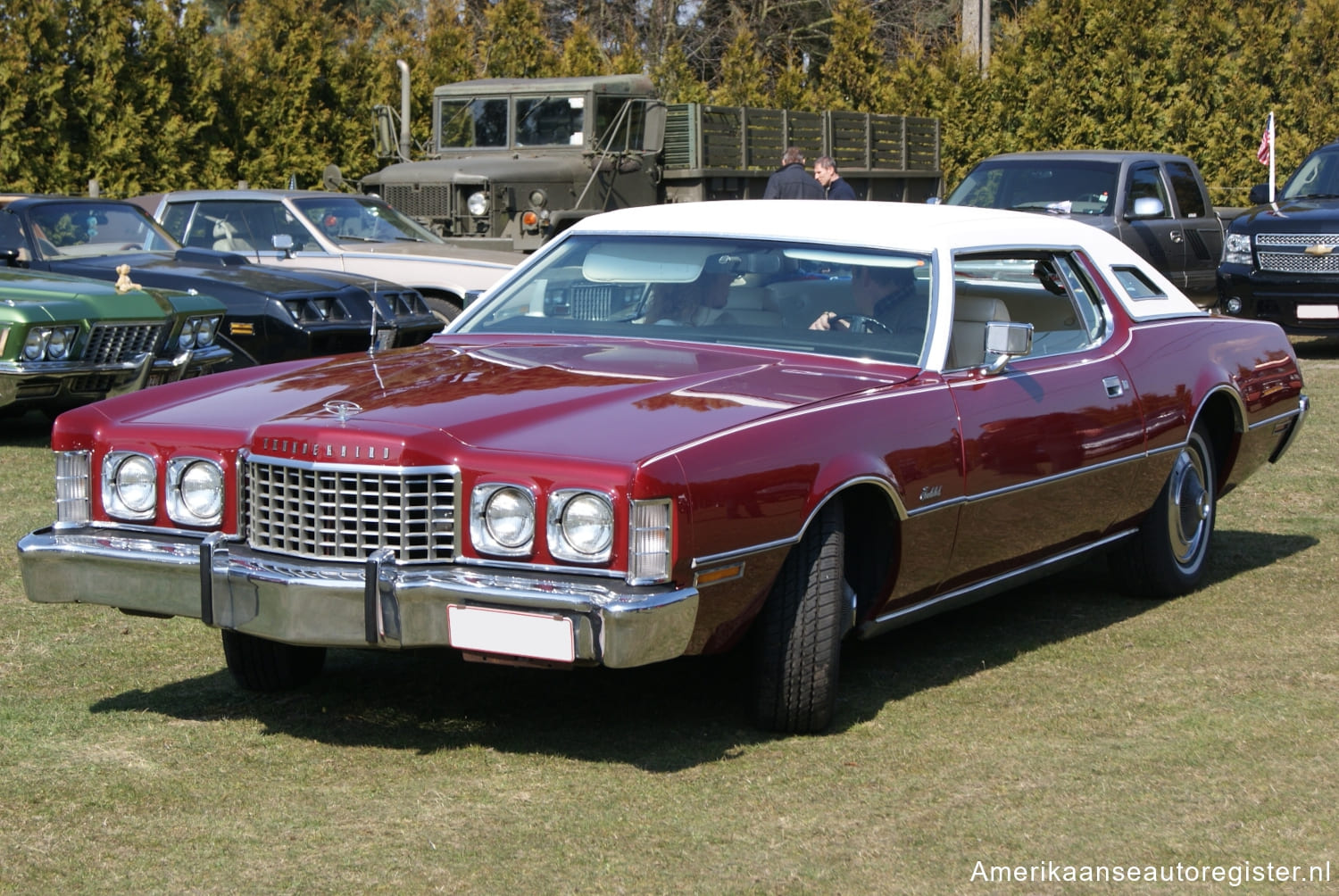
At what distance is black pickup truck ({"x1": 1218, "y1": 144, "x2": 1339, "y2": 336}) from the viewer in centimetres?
1525

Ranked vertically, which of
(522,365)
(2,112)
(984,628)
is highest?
(2,112)

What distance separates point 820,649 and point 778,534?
0.38 meters

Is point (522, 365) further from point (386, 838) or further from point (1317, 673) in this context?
point (1317, 673)

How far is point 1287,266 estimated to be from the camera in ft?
50.9

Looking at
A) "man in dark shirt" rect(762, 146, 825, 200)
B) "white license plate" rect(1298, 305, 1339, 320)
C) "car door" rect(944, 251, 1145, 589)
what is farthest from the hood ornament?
"white license plate" rect(1298, 305, 1339, 320)

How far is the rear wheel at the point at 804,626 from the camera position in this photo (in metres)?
4.58

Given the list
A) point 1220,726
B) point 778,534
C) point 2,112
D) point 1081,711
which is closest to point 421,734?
point 778,534

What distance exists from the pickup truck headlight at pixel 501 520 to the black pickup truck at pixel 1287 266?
1260cm

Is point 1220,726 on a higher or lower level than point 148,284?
lower

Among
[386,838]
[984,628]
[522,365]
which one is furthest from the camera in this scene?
[984,628]

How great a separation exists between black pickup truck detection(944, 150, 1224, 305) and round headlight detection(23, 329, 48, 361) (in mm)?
8206

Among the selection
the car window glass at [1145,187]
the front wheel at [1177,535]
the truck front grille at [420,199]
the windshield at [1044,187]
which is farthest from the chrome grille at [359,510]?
the truck front grille at [420,199]

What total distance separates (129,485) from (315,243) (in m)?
9.49

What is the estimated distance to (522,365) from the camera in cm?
523
